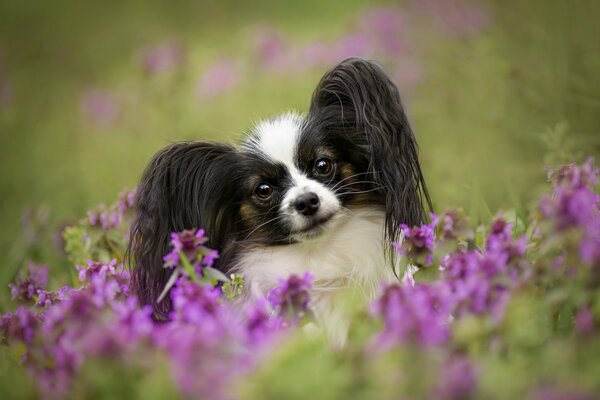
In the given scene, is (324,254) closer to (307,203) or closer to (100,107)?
(307,203)

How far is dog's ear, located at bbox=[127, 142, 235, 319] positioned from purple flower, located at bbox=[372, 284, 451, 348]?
1073 millimetres

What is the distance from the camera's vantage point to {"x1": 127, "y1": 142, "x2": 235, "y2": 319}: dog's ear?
2590mm

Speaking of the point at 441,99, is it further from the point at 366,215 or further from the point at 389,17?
the point at 366,215

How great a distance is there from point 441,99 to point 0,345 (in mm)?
3485

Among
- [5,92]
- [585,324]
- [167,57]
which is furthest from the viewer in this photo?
[5,92]

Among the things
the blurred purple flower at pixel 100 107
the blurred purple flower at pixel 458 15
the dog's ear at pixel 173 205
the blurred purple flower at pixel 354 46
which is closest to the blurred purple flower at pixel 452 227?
the dog's ear at pixel 173 205

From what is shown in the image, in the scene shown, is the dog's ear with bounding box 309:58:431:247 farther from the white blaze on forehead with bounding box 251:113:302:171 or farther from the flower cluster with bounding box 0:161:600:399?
the flower cluster with bounding box 0:161:600:399

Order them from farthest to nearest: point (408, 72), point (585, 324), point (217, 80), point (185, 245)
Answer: point (217, 80), point (408, 72), point (185, 245), point (585, 324)

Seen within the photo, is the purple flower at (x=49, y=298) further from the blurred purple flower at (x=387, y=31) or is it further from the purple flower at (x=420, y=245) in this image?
the blurred purple flower at (x=387, y=31)

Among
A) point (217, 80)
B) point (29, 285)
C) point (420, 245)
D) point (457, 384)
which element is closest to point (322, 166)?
point (420, 245)

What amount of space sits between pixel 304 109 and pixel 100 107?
3016 millimetres

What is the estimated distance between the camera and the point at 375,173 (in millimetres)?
2760

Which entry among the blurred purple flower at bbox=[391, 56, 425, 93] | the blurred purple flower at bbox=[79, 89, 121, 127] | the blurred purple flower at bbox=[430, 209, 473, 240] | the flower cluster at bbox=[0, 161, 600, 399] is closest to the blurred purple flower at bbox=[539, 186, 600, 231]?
the flower cluster at bbox=[0, 161, 600, 399]

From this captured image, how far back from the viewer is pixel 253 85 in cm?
651
